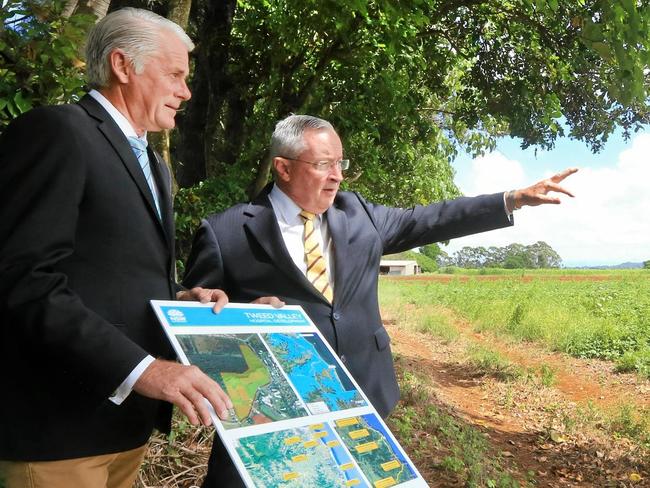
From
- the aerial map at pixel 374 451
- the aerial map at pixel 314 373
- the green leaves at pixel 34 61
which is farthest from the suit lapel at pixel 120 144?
the green leaves at pixel 34 61

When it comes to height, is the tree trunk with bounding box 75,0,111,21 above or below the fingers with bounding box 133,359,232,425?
above

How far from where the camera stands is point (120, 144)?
1937 millimetres

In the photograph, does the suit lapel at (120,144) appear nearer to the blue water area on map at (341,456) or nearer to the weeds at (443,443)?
the blue water area on map at (341,456)

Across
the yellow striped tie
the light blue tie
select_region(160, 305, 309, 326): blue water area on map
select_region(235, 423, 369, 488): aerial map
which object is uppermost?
the light blue tie

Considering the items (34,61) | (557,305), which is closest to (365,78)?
(34,61)

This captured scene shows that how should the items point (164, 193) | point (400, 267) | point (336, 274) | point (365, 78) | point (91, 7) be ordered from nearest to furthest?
point (164, 193) → point (336, 274) → point (91, 7) → point (365, 78) → point (400, 267)

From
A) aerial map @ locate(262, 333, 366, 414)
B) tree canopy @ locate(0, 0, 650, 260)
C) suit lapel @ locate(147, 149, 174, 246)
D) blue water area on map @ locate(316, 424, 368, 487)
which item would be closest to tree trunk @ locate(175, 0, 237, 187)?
tree canopy @ locate(0, 0, 650, 260)

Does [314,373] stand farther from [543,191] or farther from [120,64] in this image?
[543,191]

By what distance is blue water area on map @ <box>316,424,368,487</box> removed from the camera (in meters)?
1.79

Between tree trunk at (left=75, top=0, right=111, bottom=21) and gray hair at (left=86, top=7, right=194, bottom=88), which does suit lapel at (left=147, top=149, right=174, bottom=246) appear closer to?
gray hair at (left=86, top=7, right=194, bottom=88)

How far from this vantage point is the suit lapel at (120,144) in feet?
6.28

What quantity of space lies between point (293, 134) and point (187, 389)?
4.74 feet

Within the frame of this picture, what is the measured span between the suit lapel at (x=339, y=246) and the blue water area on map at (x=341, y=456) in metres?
0.90

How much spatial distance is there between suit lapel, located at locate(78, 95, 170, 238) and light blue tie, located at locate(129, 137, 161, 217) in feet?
0.17
